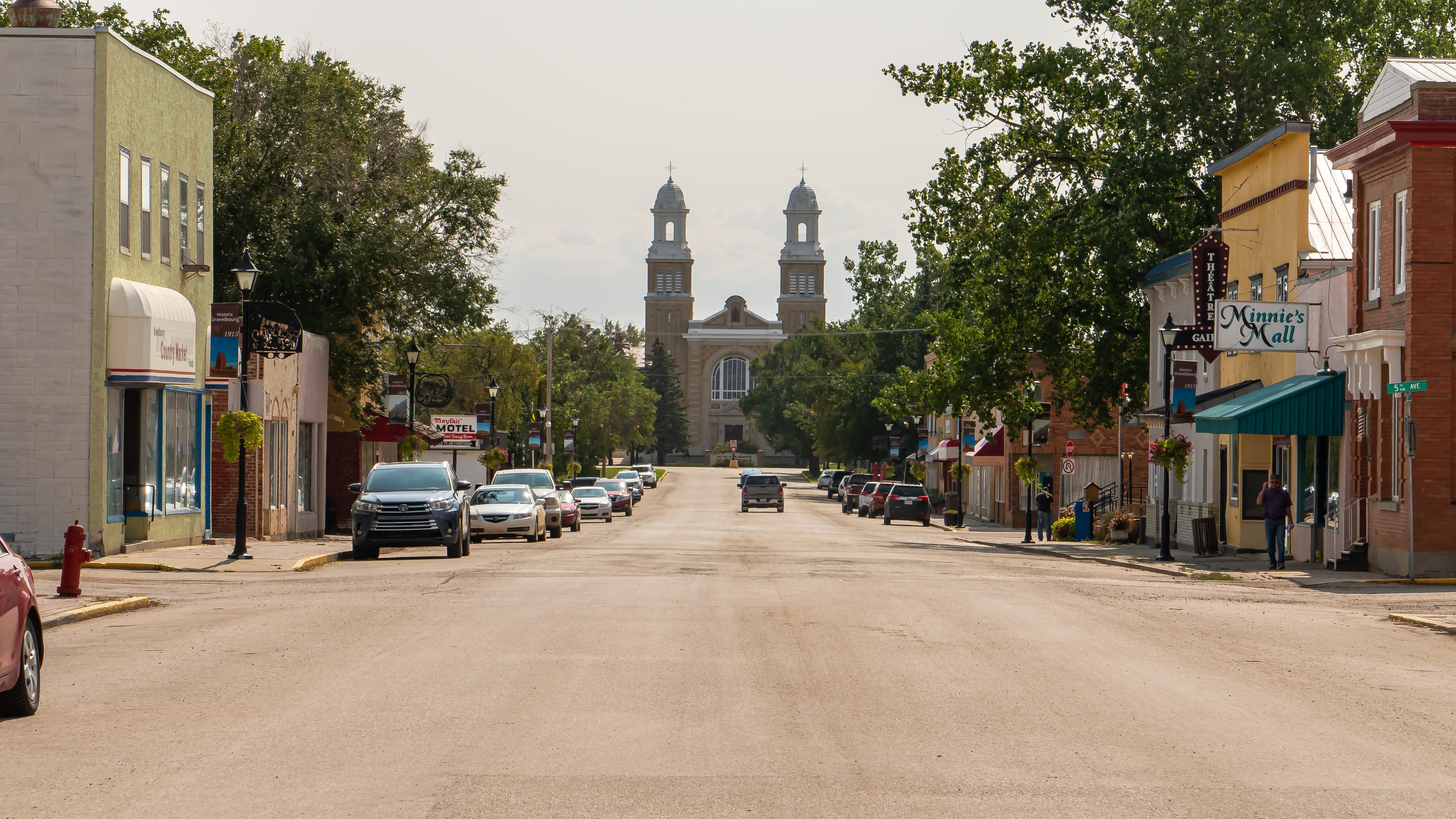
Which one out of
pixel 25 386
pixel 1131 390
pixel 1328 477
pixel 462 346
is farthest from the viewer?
pixel 462 346

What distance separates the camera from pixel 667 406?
173m

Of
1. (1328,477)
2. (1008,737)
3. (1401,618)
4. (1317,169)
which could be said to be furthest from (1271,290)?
(1008,737)

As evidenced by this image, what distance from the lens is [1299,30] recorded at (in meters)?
42.3

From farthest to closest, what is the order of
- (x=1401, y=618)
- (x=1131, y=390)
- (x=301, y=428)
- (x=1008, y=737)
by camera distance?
1. (x=1131, y=390)
2. (x=301, y=428)
3. (x=1401, y=618)
4. (x=1008, y=737)

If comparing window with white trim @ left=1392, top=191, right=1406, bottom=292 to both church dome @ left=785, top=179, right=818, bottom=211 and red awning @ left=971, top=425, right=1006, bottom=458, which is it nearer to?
red awning @ left=971, top=425, right=1006, bottom=458

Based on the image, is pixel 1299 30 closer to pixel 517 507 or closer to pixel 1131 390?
pixel 1131 390

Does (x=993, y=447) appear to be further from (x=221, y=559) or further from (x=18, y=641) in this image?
(x=18, y=641)

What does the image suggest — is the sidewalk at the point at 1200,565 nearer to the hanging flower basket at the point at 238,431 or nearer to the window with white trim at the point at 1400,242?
the window with white trim at the point at 1400,242

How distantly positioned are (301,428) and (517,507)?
6.94 meters

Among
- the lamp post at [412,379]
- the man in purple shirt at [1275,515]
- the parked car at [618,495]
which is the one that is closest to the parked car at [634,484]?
the parked car at [618,495]

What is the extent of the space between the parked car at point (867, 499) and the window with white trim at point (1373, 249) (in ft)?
137

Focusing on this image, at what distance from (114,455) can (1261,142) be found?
24109 mm

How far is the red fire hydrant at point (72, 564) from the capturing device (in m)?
18.5

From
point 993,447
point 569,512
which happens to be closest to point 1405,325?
point 569,512
